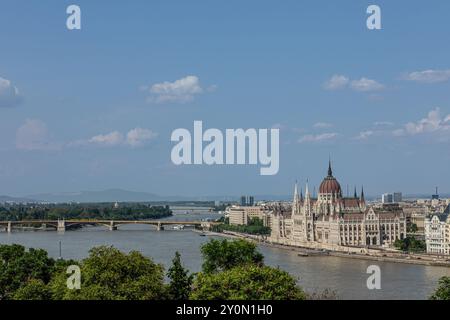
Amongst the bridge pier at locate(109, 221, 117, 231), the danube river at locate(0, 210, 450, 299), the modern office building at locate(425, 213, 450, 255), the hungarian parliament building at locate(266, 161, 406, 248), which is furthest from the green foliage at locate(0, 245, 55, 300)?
the bridge pier at locate(109, 221, 117, 231)

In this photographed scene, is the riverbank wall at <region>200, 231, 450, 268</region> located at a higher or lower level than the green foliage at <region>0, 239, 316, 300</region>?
lower

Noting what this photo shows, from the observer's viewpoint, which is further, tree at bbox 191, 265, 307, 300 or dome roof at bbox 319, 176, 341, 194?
dome roof at bbox 319, 176, 341, 194

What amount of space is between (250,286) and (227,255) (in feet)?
24.5

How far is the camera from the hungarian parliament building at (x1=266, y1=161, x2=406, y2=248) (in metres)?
48.1

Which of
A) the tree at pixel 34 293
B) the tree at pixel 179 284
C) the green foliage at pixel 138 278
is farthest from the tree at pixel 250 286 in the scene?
the tree at pixel 34 293

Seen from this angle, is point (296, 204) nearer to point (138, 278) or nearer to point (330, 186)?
point (330, 186)

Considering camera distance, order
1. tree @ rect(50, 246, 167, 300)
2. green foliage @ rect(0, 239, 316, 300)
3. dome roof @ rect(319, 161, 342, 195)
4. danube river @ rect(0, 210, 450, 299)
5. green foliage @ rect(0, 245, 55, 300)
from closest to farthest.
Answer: green foliage @ rect(0, 239, 316, 300), tree @ rect(50, 246, 167, 300), green foliage @ rect(0, 245, 55, 300), danube river @ rect(0, 210, 450, 299), dome roof @ rect(319, 161, 342, 195)

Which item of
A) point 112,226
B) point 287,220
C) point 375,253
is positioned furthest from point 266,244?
point 112,226

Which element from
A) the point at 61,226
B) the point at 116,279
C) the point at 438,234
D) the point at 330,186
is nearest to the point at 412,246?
the point at 438,234

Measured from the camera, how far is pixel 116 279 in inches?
575

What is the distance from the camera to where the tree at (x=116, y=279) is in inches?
532

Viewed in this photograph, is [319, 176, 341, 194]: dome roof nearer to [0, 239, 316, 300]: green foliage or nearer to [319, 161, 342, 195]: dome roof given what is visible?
[319, 161, 342, 195]: dome roof

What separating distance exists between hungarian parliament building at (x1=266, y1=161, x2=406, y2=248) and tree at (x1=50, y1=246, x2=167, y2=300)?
32.4 metres
